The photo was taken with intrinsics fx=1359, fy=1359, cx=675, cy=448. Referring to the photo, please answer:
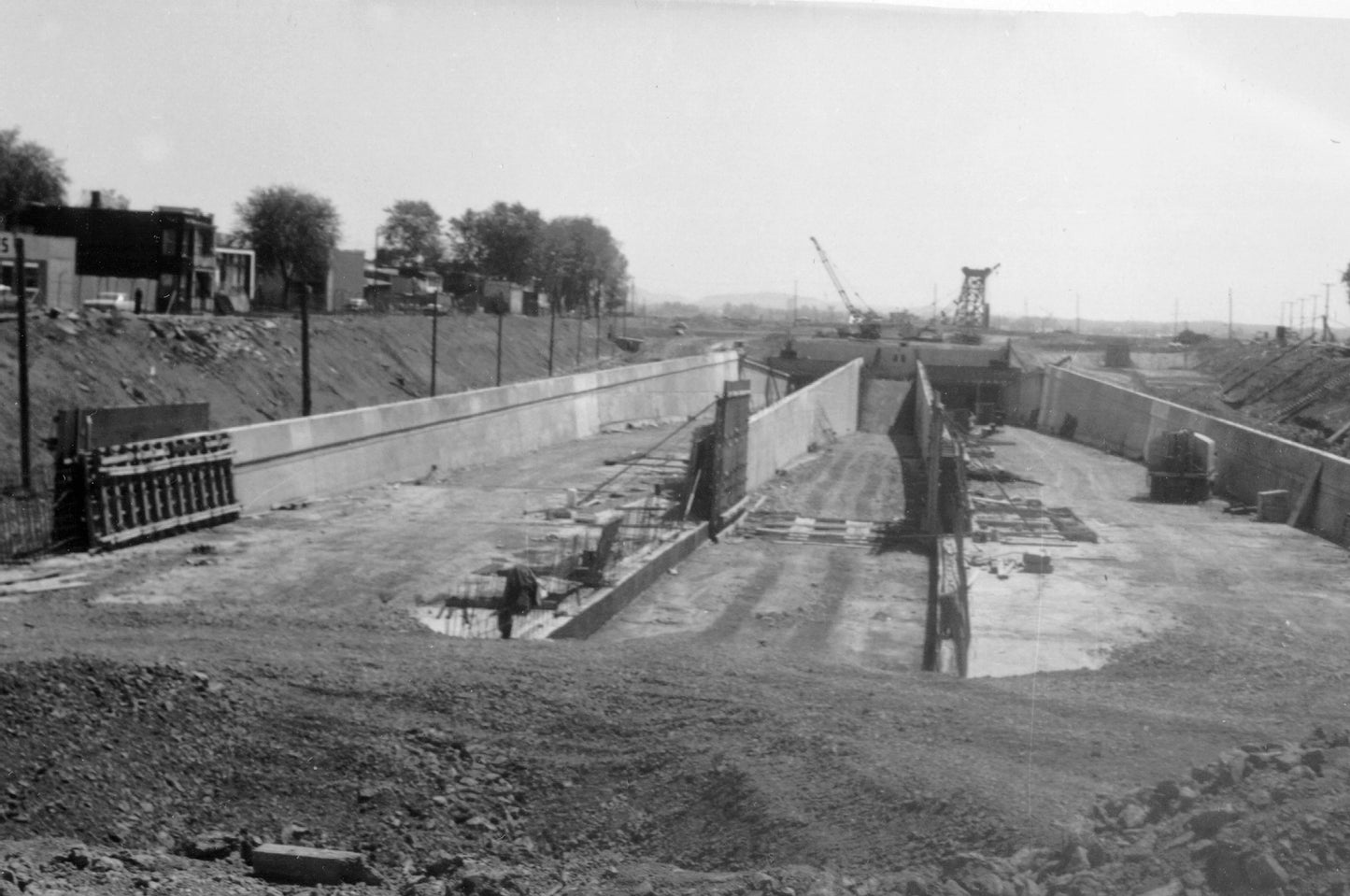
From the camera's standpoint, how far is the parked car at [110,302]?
125 ft

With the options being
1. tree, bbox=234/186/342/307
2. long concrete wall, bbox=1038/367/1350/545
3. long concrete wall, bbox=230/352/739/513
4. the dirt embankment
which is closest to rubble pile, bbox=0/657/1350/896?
long concrete wall, bbox=230/352/739/513

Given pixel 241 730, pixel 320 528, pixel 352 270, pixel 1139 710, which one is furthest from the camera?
pixel 352 270

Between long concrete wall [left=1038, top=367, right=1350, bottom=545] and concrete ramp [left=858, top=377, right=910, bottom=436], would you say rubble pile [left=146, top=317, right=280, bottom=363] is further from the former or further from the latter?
concrete ramp [left=858, top=377, right=910, bottom=436]

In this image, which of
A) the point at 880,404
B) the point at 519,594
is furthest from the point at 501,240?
the point at 519,594

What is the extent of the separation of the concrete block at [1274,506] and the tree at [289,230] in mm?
38914

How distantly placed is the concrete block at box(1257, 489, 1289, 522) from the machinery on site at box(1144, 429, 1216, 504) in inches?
144

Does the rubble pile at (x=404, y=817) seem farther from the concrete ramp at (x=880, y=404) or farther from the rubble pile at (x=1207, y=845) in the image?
the concrete ramp at (x=880, y=404)

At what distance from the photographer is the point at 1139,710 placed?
10570 millimetres

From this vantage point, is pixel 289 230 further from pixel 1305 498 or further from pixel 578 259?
pixel 1305 498

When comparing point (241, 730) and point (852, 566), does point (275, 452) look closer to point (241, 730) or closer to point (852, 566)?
point (852, 566)

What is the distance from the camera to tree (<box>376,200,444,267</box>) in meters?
66.5

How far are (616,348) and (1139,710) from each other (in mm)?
62721

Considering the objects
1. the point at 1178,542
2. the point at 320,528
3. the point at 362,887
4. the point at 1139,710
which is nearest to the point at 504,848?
the point at 362,887

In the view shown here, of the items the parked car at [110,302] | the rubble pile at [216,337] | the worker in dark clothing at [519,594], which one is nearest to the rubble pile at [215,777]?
the worker in dark clothing at [519,594]
